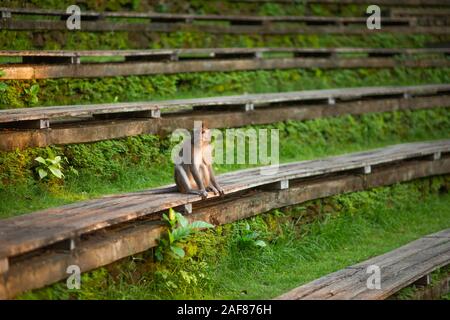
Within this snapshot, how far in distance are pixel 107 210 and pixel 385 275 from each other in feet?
8.57

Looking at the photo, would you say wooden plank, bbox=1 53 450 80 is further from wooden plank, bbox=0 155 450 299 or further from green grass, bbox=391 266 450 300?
green grass, bbox=391 266 450 300

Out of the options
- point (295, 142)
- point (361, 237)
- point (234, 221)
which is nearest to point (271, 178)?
point (234, 221)

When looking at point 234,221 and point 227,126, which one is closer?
point 234,221

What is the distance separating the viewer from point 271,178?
8.77 meters

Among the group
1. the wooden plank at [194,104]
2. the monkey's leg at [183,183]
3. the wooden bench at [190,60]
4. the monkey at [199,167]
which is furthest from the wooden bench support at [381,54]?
the monkey's leg at [183,183]

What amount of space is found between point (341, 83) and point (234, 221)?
6.58 m

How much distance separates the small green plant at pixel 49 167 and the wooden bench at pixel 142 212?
78 cm

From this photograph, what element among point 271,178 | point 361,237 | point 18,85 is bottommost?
point 361,237

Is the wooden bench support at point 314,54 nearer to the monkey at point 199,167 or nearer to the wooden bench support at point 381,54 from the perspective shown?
the wooden bench support at point 381,54

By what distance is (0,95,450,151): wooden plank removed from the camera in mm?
8328

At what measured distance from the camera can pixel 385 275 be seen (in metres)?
7.54

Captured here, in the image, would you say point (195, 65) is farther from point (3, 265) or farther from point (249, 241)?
point (3, 265)

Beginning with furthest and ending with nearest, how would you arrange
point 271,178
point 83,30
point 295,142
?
point 83,30 → point 295,142 → point 271,178
